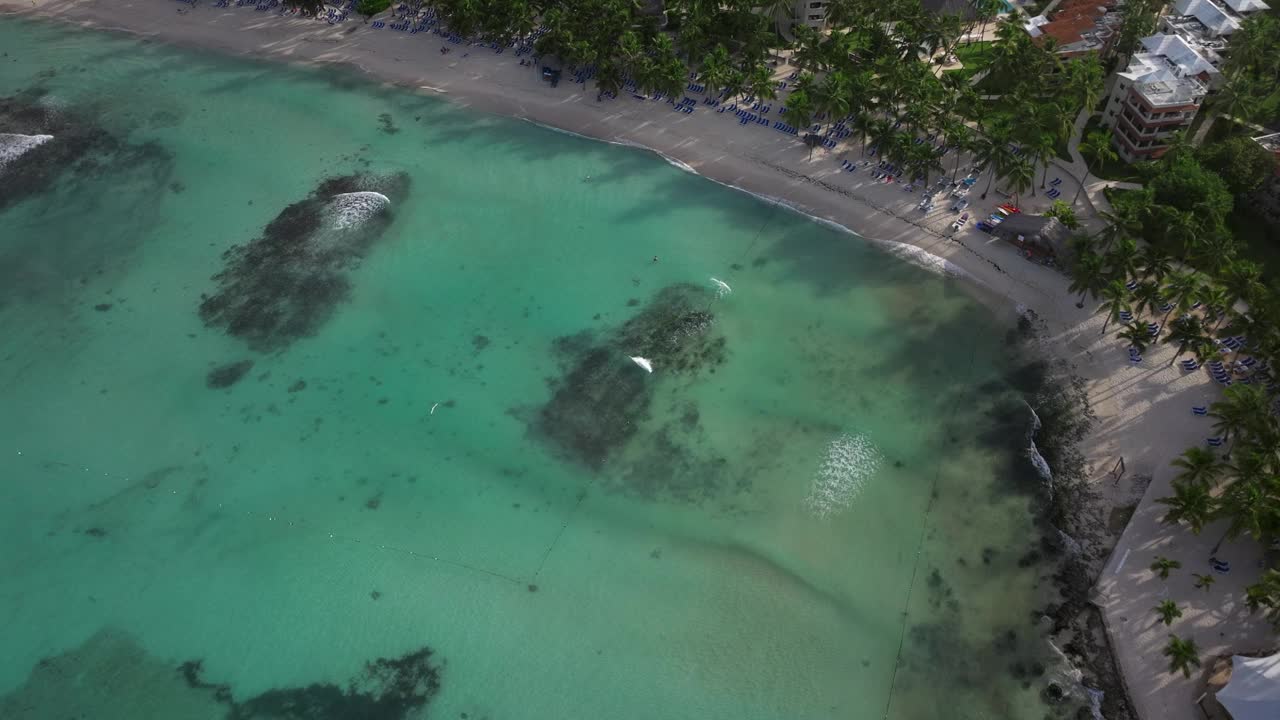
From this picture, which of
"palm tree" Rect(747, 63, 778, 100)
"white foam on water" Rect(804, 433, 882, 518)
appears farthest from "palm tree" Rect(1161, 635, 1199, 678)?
"palm tree" Rect(747, 63, 778, 100)

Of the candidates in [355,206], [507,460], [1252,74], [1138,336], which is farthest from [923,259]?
[355,206]

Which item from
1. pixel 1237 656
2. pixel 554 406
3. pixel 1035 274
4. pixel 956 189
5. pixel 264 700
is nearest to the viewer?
pixel 1237 656

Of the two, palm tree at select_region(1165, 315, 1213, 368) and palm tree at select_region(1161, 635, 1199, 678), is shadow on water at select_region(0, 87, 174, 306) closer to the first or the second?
palm tree at select_region(1161, 635, 1199, 678)

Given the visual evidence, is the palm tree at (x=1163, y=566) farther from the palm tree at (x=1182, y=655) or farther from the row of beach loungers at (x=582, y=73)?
the row of beach loungers at (x=582, y=73)

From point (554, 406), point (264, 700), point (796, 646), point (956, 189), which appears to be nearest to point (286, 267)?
point (554, 406)

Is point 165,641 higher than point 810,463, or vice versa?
point 810,463

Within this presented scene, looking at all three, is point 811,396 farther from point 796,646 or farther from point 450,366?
point 450,366

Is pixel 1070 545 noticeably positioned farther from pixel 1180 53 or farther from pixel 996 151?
pixel 1180 53
